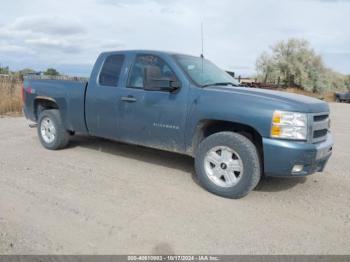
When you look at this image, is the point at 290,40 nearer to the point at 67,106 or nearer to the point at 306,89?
the point at 306,89

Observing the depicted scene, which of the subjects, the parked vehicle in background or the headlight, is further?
the parked vehicle in background

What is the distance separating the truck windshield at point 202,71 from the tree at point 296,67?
2951 cm

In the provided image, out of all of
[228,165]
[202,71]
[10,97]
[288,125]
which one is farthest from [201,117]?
[10,97]

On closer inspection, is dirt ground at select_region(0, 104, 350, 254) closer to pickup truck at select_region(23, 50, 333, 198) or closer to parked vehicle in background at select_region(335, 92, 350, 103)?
pickup truck at select_region(23, 50, 333, 198)

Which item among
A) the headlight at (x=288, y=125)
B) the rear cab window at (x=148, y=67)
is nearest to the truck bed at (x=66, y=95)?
the rear cab window at (x=148, y=67)

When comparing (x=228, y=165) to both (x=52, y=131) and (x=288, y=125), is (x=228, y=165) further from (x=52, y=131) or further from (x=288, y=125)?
(x=52, y=131)

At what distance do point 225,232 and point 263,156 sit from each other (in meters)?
1.20

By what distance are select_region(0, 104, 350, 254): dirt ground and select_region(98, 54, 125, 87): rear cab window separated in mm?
1405

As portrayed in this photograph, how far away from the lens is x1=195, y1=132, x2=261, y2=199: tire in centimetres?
423

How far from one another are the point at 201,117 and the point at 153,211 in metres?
1.44

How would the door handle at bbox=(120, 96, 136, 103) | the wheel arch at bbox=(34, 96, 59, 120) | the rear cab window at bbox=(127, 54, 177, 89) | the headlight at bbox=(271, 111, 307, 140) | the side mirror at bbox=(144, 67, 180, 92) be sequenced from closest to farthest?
the headlight at bbox=(271, 111, 307, 140) → the side mirror at bbox=(144, 67, 180, 92) → the rear cab window at bbox=(127, 54, 177, 89) → the door handle at bbox=(120, 96, 136, 103) → the wheel arch at bbox=(34, 96, 59, 120)

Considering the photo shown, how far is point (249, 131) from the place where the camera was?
15.0 feet

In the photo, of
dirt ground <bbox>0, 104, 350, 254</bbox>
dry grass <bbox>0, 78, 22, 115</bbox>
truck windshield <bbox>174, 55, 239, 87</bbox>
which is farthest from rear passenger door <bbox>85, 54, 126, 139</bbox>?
dry grass <bbox>0, 78, 22, 115</bbox>

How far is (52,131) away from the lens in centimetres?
665
